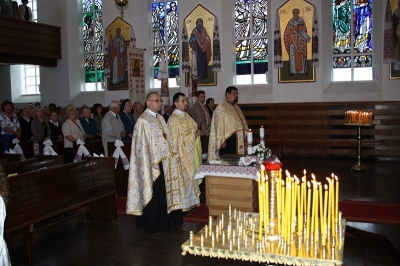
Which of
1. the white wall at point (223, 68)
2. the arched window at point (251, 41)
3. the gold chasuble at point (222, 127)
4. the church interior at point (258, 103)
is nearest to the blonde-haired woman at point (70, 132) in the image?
the church interior at point (258, 103)

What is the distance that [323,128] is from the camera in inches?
518

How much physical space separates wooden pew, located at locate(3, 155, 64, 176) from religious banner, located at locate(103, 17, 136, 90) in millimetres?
9386

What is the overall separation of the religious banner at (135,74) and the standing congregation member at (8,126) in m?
3.17

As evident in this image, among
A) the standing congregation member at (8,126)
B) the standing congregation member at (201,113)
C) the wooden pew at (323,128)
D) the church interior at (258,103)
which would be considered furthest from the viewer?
the wooden pew at (323,128)

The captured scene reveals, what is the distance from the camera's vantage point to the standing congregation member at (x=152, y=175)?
6031 mm


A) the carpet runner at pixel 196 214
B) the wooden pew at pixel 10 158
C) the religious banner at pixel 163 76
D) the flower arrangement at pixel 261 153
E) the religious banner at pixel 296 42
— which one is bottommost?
the carpet runner at pixel 196 214

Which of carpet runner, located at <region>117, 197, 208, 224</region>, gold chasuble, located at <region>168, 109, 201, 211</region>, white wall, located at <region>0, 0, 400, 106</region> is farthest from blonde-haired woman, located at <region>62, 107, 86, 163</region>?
white wall, located at <region>0, 0, 400, 106</region>

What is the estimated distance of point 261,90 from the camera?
14.2 meters

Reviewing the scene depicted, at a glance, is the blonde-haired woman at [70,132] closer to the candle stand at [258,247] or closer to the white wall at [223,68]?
the candle stand at [258,247]

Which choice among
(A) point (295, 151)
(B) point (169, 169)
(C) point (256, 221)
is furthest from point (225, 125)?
(A) point (295, 151)

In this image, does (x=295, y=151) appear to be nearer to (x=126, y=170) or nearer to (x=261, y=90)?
(x=261, y=90)

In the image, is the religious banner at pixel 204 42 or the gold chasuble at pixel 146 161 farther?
the religious banner at pixel 204 42

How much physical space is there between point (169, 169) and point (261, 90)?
27.9 feet

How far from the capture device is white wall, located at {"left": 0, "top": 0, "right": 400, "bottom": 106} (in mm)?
12938
